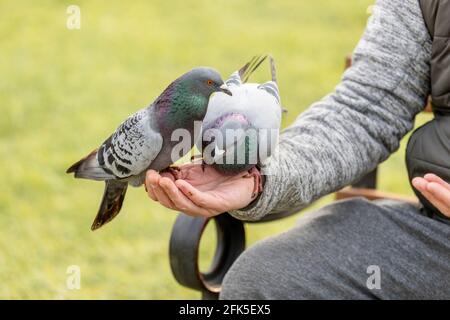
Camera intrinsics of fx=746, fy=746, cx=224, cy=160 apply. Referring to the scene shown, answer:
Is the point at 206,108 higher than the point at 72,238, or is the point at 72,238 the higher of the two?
the point at 206,108

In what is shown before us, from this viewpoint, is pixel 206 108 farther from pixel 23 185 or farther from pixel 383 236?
pixel 23 185

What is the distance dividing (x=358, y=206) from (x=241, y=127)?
447 millimetres

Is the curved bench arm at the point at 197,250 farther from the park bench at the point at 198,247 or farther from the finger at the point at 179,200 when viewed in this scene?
the finger at the point at 179,200

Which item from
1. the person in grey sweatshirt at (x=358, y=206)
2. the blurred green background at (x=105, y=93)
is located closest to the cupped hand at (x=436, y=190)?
the person in grey sweatshirt at (x=358, y=206)

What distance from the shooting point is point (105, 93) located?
374cm

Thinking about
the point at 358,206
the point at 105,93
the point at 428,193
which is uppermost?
the point at 428,193

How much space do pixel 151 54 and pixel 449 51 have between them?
3.09m

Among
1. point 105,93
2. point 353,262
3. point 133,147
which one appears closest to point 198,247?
point 353,262

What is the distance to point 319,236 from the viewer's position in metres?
1.35

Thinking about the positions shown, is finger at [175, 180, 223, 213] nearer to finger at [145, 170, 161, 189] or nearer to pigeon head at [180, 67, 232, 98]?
finger at [145, 170, 161, 189]

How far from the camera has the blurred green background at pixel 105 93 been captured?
7.99 ft

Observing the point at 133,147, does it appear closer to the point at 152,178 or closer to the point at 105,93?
the point at 152,178

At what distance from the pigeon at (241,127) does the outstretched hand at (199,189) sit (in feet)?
0.11
